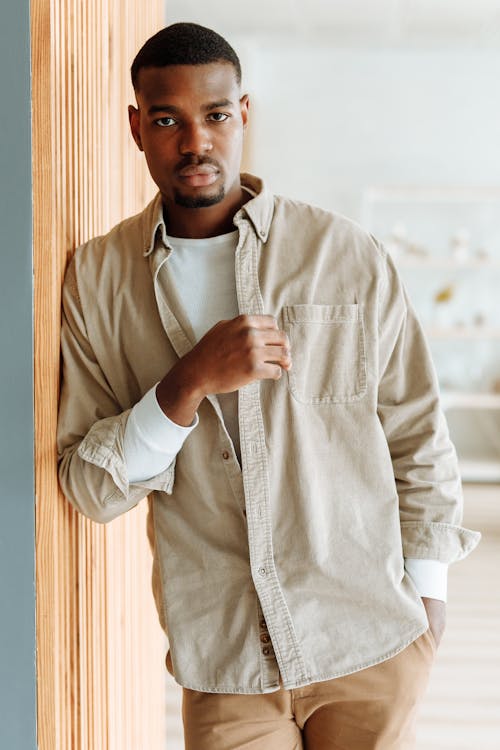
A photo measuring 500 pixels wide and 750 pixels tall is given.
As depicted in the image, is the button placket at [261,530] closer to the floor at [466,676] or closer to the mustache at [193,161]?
the mustache at [193,161]

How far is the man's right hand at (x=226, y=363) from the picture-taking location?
109 cm

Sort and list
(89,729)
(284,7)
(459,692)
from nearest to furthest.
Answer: (89,729), (459,692), (284,7)

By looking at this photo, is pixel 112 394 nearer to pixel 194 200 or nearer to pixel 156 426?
pixel 156 426

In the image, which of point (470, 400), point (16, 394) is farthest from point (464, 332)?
point (16, 394)

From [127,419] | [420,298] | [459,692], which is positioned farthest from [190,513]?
[420,298]

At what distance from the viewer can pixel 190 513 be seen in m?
1.25

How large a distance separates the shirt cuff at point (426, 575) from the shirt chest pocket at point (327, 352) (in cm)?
28

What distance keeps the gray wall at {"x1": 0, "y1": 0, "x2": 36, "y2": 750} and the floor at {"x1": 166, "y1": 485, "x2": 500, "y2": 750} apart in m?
1.63

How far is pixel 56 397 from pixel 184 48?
52 centimetres

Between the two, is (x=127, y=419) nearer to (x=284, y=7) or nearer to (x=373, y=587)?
(x=373, y=587)

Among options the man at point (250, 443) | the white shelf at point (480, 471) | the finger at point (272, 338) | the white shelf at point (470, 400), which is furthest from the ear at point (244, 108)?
the white shelf at point (480, 471)

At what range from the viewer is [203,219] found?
4.20ft

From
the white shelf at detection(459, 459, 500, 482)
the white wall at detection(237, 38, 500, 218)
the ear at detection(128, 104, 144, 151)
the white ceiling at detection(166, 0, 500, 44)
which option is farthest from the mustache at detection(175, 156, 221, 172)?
the white wall at detection(237, 38, 500, 218)

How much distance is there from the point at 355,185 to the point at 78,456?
18.2ft
